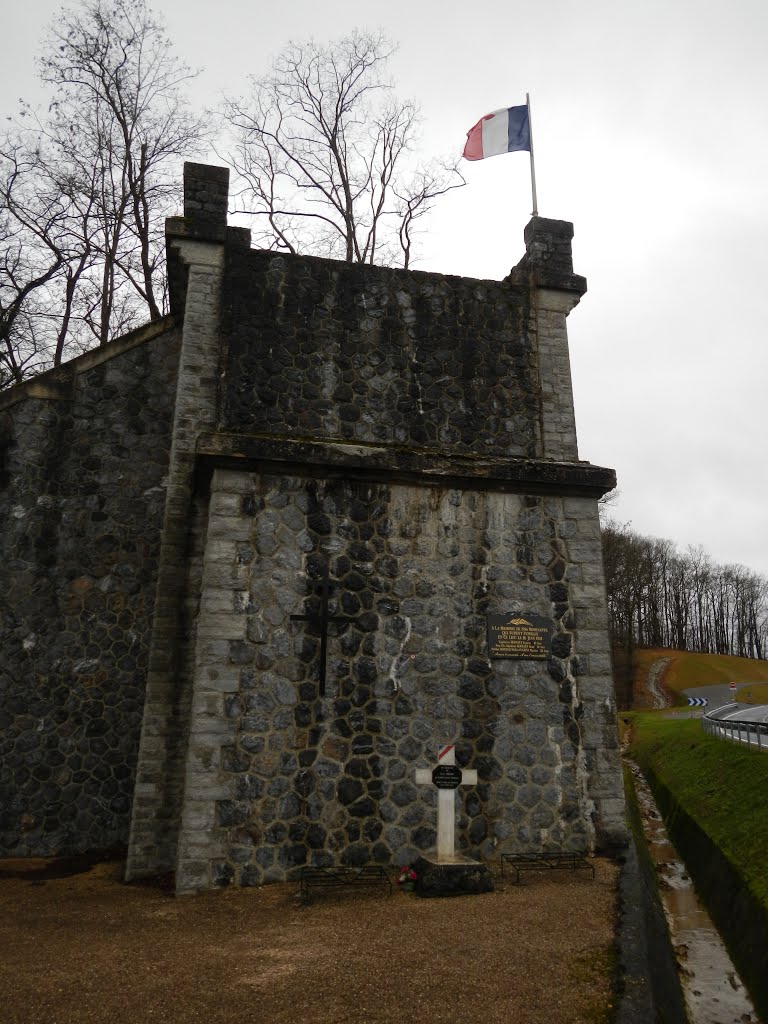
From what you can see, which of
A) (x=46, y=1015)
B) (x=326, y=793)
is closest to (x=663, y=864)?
(x=326, y=793)

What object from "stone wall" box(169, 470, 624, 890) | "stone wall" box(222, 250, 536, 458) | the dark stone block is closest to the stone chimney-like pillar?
"stone wall" box(222, 250, 536, 458)

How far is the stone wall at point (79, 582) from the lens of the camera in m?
9.20

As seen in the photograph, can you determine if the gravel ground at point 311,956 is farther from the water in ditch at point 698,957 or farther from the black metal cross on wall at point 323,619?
the black metal cross on wall at point 323,619

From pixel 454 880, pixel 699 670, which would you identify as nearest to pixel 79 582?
pixel 454 880

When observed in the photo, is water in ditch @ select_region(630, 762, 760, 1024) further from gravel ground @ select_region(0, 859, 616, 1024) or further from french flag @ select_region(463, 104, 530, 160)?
french flag @ select_region(463, 104, 530, 160)

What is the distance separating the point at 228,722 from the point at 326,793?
1222 millimetres

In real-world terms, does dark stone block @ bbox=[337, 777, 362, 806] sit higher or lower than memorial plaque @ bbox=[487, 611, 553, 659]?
lower

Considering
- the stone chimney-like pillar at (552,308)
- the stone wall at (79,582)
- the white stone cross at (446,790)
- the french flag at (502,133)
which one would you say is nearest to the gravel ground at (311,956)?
the white stone cross at (446,790)

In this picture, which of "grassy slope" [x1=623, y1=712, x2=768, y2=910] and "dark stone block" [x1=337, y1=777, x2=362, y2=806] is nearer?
"dark stone block" [x1=337, y1=777, x2=362, y2=806]

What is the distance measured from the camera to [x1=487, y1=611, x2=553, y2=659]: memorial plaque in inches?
328

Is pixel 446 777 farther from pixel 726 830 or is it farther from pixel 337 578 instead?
pixel 726 830

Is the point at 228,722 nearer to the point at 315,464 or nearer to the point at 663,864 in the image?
the point at 315,464

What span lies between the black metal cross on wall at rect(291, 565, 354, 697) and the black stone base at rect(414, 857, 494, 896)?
200cm

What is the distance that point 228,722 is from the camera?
7.43 m
